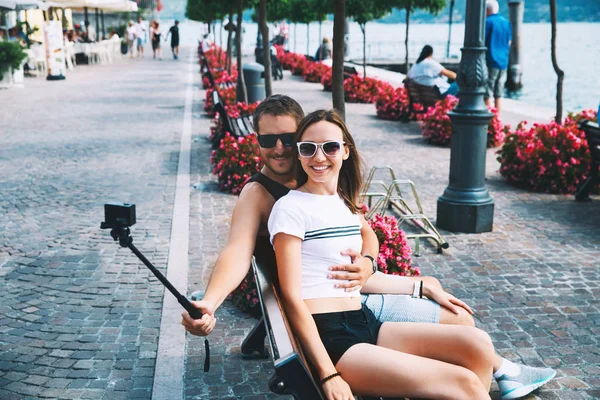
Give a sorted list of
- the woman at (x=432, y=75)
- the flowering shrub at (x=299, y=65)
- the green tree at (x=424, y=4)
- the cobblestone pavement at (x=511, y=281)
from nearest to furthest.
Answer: the cobblestone pavement at (x=511, y=281)
the woman at (x=432, y=75)
the green tree at (x=424, y=4)
the flowering shrub at (x=299, y=65)

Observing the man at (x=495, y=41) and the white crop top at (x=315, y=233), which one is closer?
the white crop top at (x=315, y=233)

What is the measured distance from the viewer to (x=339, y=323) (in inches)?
119

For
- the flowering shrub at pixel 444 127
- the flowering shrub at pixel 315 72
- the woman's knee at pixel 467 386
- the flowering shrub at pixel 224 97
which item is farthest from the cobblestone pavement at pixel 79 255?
the flowering shrub at pixel 315 72

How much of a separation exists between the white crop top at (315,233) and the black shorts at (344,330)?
0.10 meters

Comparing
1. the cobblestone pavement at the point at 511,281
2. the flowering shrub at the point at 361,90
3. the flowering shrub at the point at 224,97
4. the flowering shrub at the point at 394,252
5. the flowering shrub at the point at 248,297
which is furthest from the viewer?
the flowering shrub at the point at 361,90

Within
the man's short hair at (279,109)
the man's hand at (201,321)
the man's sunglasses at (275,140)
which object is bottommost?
the man's hand at (201,321)

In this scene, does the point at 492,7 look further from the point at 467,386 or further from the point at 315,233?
the point at 467,386

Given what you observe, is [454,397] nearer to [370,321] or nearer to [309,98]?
[370,321]

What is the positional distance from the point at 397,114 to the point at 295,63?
14.8m

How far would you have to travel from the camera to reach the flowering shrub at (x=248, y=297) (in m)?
4.94

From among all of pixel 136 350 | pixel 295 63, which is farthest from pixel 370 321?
pixel 295 63

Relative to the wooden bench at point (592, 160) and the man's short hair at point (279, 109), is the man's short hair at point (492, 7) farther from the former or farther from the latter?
the man's short hair at point (279, 109)

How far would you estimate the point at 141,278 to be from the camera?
19.0 ft

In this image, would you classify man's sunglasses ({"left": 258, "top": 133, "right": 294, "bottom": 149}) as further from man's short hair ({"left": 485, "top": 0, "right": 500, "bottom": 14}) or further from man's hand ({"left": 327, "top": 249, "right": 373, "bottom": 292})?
man's short hair ({"left": 485, "top": 0, "right": 500, "bottom": 14})
